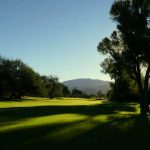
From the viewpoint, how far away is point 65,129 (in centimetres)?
2156

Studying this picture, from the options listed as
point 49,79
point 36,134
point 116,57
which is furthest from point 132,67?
point 49,79

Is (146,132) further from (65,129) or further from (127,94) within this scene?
(127,94)

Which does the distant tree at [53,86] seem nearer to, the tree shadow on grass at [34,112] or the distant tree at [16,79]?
the distant tree at [16,79]

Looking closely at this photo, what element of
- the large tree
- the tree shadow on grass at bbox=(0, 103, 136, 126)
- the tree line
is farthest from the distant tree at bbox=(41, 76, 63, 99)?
the tree shadow on grass at bbox=(0, 103, 136, 126)

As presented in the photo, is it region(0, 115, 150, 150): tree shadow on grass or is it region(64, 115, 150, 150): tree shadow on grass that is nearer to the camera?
region(0, 115, 150, 150): tree shadow on grass

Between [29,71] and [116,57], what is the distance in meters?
56.2

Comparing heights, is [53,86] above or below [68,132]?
above

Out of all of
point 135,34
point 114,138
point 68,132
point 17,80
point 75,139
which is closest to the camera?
point 75,139

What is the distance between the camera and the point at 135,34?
51312 millimetres

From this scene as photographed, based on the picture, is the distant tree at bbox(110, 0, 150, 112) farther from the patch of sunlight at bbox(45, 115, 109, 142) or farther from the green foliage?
the green foliage

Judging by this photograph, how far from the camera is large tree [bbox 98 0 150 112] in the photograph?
50969 mm

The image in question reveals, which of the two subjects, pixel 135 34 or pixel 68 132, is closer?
pixel 68 132

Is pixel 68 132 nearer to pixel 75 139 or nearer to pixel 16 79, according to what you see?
pixel 75 139

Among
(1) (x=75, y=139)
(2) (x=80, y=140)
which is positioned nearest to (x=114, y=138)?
(2) (x=80, y=140)
